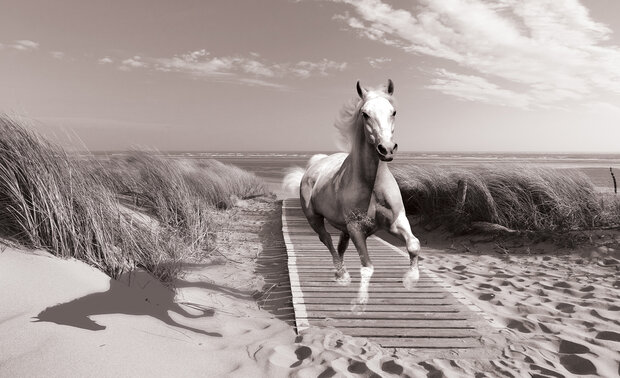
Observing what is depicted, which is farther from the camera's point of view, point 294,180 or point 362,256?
point 294,180

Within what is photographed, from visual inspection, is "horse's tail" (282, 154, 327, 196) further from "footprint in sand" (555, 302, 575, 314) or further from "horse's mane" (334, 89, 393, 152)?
"footprint in sand" (555, 302, 575, 314)

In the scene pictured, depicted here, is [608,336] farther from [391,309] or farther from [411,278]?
[411,278]

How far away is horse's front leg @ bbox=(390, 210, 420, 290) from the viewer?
232 cm

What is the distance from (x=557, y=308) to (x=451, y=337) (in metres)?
2.09

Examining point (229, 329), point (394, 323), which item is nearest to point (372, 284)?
point (394, 323)

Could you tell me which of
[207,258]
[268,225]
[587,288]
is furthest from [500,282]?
[268,225]

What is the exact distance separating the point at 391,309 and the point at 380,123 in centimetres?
314

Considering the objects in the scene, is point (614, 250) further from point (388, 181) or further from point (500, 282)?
point (388, 181)

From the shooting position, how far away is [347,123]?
2.66 m

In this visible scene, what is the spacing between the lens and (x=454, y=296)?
5.29m

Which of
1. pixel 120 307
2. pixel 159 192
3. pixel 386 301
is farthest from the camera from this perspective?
pixel 159 192

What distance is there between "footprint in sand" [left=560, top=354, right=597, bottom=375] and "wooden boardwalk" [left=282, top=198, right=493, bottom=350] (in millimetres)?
735

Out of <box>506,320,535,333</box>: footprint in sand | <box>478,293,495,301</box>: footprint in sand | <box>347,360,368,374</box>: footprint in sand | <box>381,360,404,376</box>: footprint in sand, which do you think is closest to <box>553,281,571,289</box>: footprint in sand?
<box>478,293,495,301</box>: footprint in sand

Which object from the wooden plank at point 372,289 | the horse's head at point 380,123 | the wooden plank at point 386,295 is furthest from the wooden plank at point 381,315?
the horse's head at point 380,123
